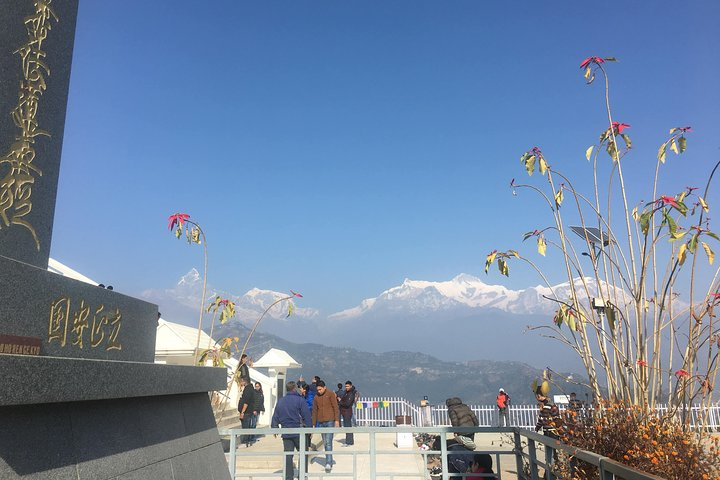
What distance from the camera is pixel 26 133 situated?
3.66m

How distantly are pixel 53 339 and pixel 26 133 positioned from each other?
1389 millimetres

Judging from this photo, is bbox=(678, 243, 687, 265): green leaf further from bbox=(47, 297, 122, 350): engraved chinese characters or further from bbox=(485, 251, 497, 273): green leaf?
bbox=(47, 297, 122, 350): engraved chinese characters

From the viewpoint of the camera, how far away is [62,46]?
13.6 feet

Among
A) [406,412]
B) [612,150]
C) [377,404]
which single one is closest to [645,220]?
[612,150]

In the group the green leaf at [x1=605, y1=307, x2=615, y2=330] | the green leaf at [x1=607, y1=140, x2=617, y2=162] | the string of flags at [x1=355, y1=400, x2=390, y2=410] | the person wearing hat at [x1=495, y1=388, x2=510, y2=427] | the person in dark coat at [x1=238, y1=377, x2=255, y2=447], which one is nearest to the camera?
the green leaf at [x1=605, y1=307, x2=615, y2=330]

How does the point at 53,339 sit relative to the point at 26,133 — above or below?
below

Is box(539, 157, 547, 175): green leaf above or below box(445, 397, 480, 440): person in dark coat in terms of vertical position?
above

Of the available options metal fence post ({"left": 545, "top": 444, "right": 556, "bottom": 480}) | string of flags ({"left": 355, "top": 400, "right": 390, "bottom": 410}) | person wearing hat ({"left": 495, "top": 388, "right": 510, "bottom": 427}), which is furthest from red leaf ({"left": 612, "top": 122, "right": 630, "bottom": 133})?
string of flags ({"left": 355, "top": 400, "right": 390, "bottom": 410})

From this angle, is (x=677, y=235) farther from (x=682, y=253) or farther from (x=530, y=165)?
(x=530, y=165)

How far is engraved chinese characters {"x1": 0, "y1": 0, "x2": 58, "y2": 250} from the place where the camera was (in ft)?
11.2

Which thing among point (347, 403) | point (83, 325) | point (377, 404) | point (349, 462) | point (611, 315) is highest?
point (611, 315)

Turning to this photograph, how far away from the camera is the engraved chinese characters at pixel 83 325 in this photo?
3.47 m

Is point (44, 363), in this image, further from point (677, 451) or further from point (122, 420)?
point (677, 451)

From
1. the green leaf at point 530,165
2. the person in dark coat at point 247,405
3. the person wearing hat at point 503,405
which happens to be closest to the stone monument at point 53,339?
the green leaf at point 530,165
